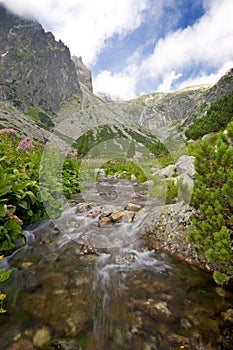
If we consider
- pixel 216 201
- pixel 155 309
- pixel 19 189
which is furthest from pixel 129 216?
pixel 216 201

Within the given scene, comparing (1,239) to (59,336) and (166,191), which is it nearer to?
(59,336)

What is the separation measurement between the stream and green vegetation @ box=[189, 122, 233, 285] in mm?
821

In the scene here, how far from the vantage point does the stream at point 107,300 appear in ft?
11.6

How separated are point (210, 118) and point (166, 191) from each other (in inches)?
991

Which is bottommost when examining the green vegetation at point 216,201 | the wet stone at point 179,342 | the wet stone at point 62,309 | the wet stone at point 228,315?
the wet stone at point 179,342

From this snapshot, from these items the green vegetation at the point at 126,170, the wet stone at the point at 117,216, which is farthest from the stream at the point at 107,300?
the green vegetation at the point at 126,170

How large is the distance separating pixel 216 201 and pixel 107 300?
2.78 metres

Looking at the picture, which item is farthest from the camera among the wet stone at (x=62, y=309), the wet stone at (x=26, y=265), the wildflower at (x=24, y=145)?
the wildflower at (x=24, y=145)

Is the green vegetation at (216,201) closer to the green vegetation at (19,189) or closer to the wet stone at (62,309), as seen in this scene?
the wet stone at (62,309)

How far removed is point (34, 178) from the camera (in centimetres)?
875

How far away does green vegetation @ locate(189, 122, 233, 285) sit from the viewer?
161 inches

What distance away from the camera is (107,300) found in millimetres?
4551

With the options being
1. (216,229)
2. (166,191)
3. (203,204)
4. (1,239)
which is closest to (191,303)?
(216,229)

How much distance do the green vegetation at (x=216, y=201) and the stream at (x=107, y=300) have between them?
0.82m
